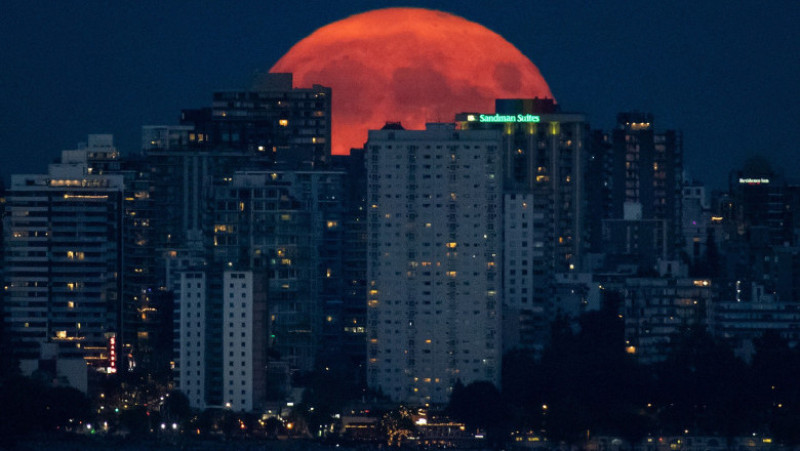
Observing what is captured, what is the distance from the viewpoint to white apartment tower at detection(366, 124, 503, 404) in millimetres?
117062

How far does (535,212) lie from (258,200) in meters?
22.5

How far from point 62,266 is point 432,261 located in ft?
73.8

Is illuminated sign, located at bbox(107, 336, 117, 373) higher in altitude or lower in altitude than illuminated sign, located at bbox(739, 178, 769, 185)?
lower

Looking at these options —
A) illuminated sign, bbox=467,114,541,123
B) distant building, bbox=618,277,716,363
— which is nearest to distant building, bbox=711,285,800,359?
distant building, bbox=618,277,716,363

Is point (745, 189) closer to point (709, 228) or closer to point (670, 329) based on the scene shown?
point (709, 228)

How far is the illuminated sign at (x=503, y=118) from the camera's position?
14338 centimetres

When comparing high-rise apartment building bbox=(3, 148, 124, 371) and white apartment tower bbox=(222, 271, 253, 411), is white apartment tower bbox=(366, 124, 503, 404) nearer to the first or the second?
white apartment tower bbox=(222, 271, 253, 411)

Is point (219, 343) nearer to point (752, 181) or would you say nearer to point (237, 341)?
point (237, 341)

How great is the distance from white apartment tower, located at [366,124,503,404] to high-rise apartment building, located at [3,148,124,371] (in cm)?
1759

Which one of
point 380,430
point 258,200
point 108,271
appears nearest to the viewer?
point 380,430

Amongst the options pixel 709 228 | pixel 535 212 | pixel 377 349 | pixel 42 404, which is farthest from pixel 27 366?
pixel 709 228

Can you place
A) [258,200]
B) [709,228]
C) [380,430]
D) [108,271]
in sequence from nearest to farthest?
1. [380,430]
2. [258,200]
3. [108,271]
4. [709,228]

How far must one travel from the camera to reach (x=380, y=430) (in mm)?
112188

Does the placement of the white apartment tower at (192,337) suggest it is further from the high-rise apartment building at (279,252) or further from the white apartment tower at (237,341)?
the high-rise apartment building at (279,252)
